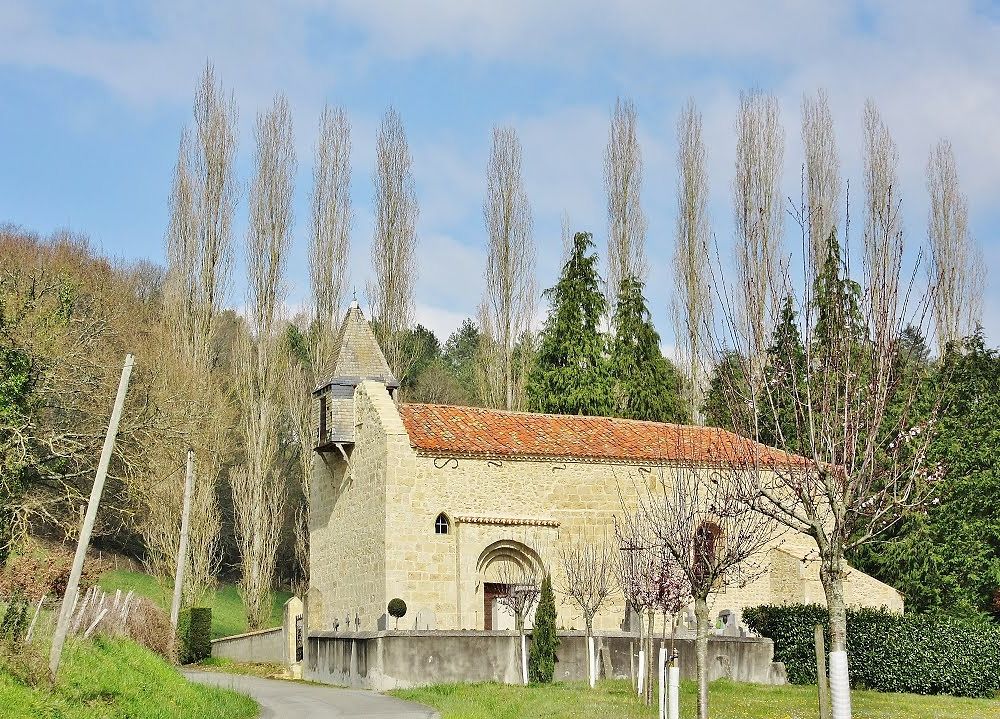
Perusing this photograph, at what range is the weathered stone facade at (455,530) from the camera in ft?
94.5

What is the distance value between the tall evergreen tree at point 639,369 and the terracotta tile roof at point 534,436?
9.34 metres

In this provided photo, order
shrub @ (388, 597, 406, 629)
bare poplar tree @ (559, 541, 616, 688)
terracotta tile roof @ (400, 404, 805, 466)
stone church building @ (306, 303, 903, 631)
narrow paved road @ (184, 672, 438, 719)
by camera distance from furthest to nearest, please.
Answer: terracotta tile roof @ (400, 404, 805, 466) < stone church building @ (306, 303, 903, 631) < shrub @ (388, 597, 406, 629) < bare poplar tree @ (559, 541, 616, 688) < narrow paved road @ (184, 672, 438, 719)

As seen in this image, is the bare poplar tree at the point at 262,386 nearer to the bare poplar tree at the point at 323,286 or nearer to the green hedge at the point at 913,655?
the bare poplar tree at the point at 323,286

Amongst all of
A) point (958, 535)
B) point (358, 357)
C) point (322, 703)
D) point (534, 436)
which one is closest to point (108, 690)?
point (322, 703)

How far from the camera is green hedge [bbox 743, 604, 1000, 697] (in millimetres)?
23922

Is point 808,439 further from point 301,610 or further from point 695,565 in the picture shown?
point 301,610

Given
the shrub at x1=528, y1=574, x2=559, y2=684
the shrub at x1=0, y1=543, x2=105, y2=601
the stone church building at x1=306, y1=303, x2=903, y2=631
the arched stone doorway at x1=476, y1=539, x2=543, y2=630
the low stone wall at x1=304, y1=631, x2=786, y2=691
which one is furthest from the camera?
the arched stone doorway at x1=476, y1=539, x2=543, y2=630

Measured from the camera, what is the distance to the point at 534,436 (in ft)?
104

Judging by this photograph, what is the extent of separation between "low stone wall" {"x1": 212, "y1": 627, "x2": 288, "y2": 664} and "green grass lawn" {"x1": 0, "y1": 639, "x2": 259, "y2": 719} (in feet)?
43.1

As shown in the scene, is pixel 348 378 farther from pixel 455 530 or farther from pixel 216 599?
pixel 216 599

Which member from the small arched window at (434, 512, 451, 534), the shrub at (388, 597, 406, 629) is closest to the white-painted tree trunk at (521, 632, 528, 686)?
the shrub at (388, 597, 406, 629)

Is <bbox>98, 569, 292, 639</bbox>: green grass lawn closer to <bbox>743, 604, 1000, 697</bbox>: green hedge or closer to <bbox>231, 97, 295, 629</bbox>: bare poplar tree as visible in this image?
<bbox>231, 97, 295, 629</bbox>: bare poplar tree

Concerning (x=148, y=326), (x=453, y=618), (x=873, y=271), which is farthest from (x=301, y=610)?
(x=873, y=271)

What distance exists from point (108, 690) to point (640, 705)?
28.9 ft
